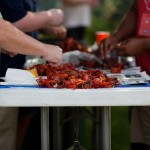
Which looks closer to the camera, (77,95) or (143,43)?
(77,95)

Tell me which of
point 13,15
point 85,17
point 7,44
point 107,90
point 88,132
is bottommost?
point 88,132

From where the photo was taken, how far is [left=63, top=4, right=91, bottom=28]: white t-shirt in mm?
7859

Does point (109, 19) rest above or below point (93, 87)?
above

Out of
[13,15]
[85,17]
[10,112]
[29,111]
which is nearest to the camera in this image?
[10,112]

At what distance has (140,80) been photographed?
2279 mm

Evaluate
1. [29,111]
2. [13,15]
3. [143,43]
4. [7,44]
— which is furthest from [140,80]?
[29,111]

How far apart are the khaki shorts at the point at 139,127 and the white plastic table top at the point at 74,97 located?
0.73 metres

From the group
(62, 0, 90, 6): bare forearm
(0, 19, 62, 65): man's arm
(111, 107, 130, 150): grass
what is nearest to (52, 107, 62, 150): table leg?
(0, 19, 62, 65): man's arm

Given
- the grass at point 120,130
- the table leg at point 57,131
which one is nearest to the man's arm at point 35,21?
the table leg at point 57,131

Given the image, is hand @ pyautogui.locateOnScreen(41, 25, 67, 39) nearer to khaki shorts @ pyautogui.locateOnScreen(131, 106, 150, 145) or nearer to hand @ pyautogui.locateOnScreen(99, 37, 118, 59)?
hand @ pyautogui.locateOnScreen(99, 37, 118, 59)

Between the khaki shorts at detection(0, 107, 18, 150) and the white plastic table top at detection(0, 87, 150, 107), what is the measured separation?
20.8 inches

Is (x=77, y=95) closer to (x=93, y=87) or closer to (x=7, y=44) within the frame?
(x=93, y=87)

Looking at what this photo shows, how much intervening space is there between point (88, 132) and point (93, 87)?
3004mm

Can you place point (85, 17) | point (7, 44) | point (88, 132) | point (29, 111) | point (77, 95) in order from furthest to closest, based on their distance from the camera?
1. point (85, 17)
2. point (88, 132)
3. point (29, 111)
4. point (7, 44)
5. point (77, 95)
